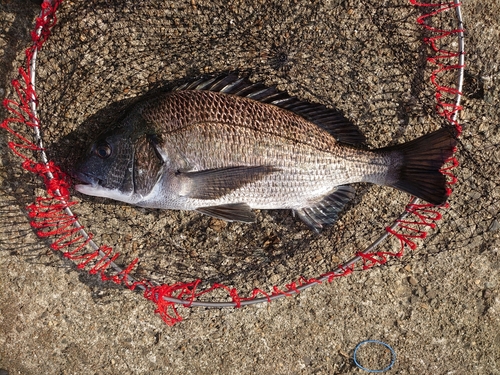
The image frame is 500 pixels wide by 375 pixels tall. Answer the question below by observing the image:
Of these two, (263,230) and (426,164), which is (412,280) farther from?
(263,230)

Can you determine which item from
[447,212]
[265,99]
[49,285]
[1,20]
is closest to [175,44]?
[265,99]

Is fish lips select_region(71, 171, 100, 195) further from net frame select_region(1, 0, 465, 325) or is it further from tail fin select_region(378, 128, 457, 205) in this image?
tail fin select_region(378, 128, 457, 205)

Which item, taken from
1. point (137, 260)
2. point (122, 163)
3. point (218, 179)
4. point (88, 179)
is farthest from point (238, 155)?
point (137, 260)

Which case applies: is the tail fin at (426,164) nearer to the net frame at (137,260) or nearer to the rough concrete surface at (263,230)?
the net frame at (137,260)

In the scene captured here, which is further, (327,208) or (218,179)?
(327,208)

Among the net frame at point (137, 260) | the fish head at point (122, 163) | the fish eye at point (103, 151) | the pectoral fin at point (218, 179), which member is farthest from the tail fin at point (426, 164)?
the fish eye at point (103, 151)

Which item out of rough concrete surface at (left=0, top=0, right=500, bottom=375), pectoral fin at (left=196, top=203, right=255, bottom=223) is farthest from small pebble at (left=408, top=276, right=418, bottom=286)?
pectoral fin at (left=196, top=203, right=255, bottom=223)

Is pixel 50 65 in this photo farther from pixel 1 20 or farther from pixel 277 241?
pixel 277 241
